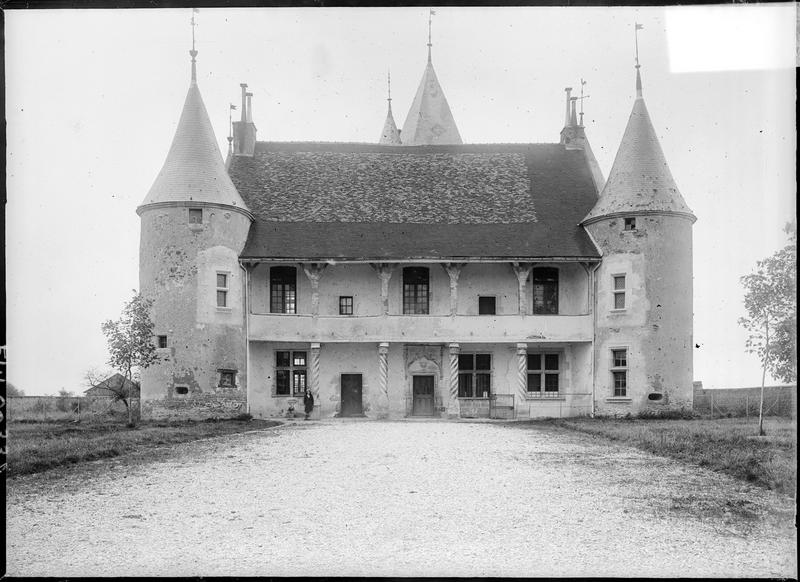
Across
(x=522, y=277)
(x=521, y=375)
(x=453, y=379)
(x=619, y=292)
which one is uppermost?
(x=522, y=277)

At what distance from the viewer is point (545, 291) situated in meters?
28.6

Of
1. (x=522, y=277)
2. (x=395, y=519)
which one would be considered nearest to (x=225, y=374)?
(x=522, y=277)

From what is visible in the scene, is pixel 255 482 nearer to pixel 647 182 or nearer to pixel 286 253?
pixel 286 253

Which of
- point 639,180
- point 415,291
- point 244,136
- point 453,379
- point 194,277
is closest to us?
point 194,277

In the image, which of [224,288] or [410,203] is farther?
[410,203]

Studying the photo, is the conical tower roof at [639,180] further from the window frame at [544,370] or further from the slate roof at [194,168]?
the slate roof at [194,168]

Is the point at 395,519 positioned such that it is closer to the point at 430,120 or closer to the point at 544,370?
the point at 544,370

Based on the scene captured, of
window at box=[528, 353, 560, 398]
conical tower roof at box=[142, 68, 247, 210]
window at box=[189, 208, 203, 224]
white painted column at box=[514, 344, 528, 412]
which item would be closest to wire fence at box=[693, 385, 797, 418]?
window at box=[528, 353, 560, 398]

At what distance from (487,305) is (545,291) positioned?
2.17 metres

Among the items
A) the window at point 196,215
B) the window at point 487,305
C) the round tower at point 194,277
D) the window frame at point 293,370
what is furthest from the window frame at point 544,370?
the window at point 196,215

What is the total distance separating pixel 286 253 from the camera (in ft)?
87.6

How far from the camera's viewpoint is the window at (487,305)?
28.5m

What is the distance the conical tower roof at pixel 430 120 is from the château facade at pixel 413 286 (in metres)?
13.3

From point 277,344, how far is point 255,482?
49.8 ft
